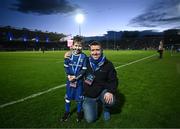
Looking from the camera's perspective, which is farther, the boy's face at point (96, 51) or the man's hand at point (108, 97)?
the boy's face at point (96, 51)

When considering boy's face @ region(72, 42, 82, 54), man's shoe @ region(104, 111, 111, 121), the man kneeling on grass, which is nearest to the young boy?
boy's face @ region(72, 42, 82, 54)

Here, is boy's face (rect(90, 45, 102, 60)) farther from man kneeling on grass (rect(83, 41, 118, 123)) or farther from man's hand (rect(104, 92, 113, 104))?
man's hand (rect(104, 92, 113, 104))

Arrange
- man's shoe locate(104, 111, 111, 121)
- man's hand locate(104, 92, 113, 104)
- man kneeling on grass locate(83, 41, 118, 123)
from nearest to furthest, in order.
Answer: man's hand locate(104, 92, 113, 104), man kneeling on grass locate(83, 41, 118, 123), man's shoe locate(104, 111, 111, 121)

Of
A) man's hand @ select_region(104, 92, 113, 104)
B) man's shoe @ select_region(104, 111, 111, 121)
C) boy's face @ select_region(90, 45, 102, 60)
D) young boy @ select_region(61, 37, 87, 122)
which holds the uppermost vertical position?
boy's face @ select_region(90, 45, 102, 60)

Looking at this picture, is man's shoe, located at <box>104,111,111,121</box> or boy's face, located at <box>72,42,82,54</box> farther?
man's shoe, located at <box>104,111,111,121</box>

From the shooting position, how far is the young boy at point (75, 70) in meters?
A: 4.83

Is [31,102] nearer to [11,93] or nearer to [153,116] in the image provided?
[11,93]

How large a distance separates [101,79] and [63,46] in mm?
102877

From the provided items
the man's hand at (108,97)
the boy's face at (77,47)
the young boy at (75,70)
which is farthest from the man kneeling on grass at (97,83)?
the boy's face at (77,47)

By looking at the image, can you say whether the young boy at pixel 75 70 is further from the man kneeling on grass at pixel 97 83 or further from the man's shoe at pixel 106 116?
the man's shoe at pixel 106 116

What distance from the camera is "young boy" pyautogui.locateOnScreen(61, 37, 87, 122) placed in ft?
15.8

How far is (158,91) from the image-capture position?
809cm

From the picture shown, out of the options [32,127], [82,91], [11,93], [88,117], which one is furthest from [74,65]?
[11,93]

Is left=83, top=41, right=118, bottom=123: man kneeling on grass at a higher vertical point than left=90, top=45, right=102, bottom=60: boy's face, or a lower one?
lower
